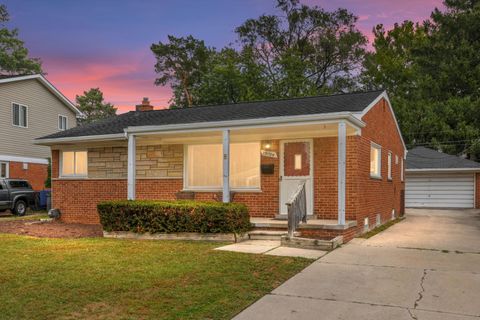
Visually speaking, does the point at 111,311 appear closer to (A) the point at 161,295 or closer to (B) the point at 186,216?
(A) the point at 161,295

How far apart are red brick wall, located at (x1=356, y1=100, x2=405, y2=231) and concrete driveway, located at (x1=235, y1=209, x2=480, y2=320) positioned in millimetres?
2325

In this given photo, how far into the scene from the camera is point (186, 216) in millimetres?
10164

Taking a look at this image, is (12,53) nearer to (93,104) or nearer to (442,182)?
(93,104)

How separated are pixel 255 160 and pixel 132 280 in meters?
7.09

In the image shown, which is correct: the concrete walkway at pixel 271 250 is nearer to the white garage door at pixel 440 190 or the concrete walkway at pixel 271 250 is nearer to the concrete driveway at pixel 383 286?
the concrete driveway at pixel 383 286

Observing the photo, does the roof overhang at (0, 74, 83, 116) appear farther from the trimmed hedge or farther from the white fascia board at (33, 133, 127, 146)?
the trimmed hedge

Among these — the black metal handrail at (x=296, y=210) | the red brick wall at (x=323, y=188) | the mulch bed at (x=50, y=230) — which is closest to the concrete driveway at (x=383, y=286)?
the black metal handrail at (x=296, y=210)

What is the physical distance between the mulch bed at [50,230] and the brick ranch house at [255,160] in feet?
4.20

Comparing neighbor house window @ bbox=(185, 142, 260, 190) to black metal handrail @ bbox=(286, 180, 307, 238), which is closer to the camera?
black metal handrail @ bbox=(286, 180, 307, 238)

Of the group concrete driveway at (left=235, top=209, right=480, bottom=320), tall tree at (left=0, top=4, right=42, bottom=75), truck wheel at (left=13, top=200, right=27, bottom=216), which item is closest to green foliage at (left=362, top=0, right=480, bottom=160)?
concrete driveway at (left=235, top=209, right=480, bottom=320)

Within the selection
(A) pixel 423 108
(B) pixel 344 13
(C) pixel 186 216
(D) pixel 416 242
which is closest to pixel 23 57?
(B) pixel 344 13

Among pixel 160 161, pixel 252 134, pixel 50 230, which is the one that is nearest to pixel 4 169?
pixel 50 230

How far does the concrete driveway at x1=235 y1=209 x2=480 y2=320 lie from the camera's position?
16.4 feet

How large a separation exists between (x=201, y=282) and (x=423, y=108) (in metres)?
30.0
